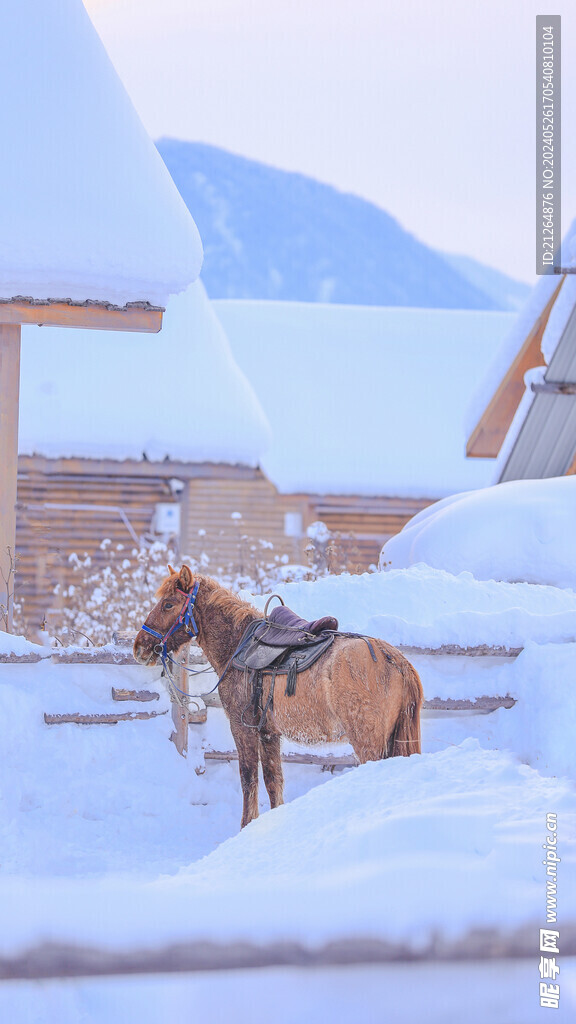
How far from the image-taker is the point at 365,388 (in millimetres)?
19016

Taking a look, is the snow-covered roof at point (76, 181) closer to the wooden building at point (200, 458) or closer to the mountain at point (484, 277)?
the wooden building at point (200, 458)

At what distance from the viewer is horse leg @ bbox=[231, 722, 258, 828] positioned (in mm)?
5012

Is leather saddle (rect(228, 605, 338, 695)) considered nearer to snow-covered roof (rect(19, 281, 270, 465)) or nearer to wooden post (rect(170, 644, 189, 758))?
wooden post (rect(170, 644, 189, 758))

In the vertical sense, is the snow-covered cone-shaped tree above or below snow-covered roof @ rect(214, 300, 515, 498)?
above

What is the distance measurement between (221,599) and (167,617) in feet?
1.03

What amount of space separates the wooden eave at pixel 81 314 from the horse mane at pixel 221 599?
289 cm

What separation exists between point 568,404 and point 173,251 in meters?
6.24

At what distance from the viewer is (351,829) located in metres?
2.86

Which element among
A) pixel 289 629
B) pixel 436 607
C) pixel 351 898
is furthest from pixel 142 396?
pixel 351 898

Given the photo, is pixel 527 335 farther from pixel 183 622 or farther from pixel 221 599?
pixel 183 622

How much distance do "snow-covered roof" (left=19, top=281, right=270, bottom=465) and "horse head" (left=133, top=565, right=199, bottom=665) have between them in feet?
31.5

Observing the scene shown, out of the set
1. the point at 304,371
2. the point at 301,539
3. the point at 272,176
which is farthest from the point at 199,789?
the point at 272,176

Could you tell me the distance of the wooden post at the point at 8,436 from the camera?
24.9 ft

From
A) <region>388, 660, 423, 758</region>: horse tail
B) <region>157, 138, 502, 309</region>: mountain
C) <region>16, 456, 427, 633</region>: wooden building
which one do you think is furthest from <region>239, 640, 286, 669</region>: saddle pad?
<region>157, 138, 502, 309</region>: mountain
